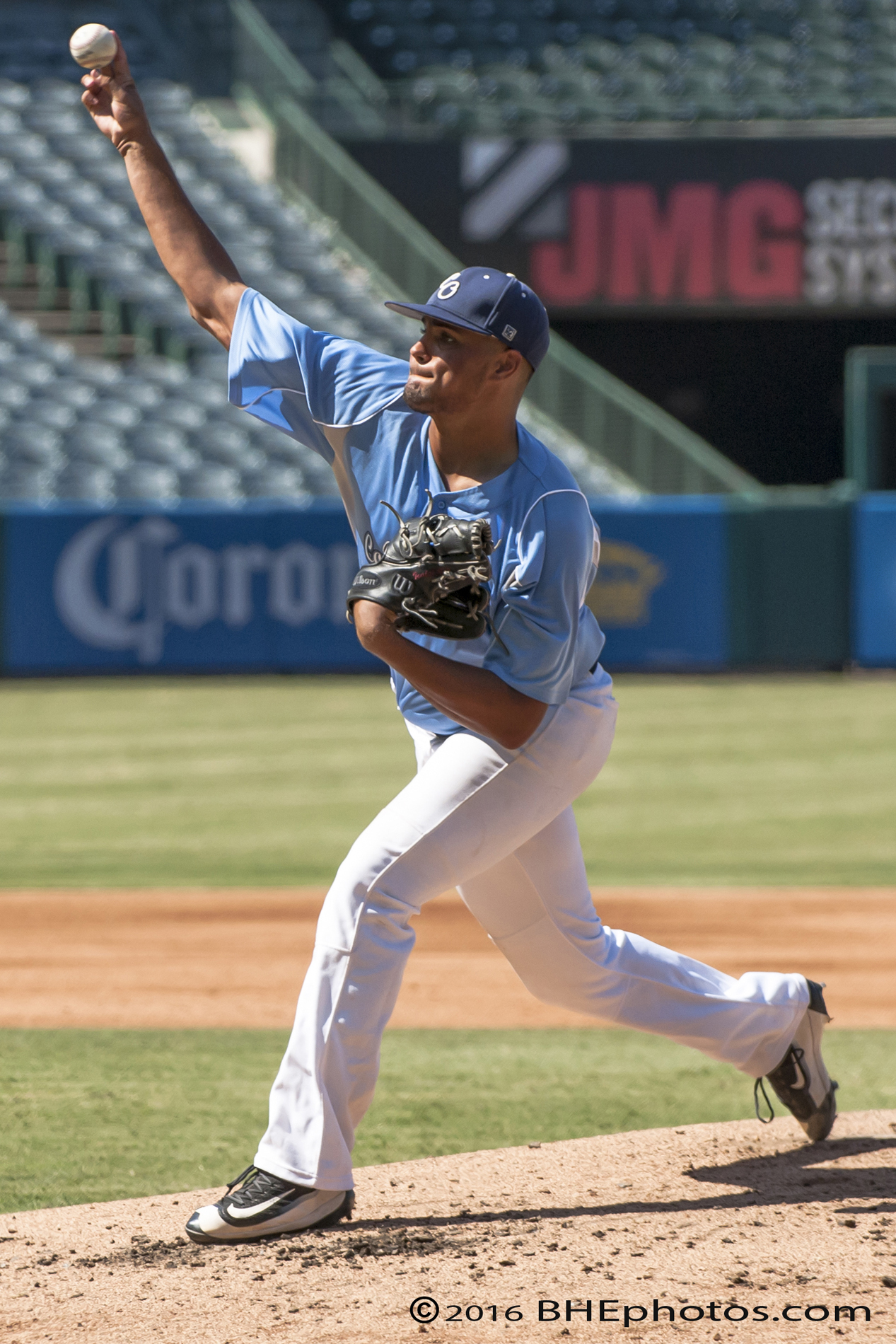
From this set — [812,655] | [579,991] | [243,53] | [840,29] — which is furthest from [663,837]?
[840,29]

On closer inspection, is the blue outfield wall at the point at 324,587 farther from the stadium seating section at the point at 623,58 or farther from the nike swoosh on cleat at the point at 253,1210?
the nike swoosh on cleat at the point at 253,1210

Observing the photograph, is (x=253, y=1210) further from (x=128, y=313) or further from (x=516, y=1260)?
(x=128, y=313)

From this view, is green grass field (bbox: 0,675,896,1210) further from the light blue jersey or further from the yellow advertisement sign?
the light blue jersey

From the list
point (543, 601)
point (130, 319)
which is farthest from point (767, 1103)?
point (130, 319)

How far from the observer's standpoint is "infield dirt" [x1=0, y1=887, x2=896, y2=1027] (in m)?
5.76

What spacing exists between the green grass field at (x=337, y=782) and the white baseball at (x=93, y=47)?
4.57m

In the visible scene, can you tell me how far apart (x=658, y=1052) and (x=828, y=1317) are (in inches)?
95.9

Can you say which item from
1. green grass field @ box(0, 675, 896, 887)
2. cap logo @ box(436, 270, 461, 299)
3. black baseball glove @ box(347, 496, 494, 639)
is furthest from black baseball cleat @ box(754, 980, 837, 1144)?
green grass field @ box(0, 675, 896, 887)

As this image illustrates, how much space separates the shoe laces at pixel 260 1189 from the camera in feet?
11.0

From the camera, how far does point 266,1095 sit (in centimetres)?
477

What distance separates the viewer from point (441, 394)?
11.2ft

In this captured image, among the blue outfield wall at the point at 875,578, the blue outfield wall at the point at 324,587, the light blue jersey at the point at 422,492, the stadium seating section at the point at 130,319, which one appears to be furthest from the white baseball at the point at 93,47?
the blue outfield wall at the point at 875,578

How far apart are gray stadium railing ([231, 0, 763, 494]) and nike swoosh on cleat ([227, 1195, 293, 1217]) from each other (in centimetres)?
1433

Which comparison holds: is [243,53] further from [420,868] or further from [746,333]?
[420,868]
